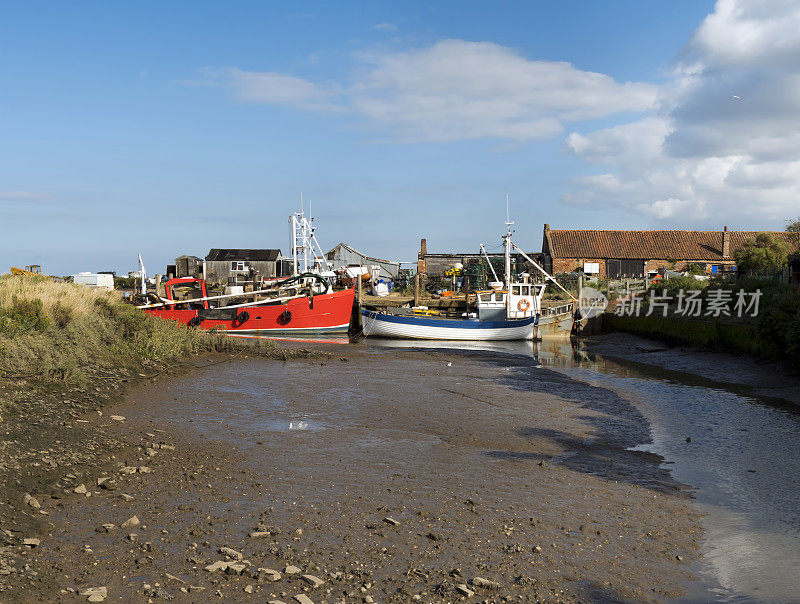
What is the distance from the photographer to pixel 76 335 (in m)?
13.3

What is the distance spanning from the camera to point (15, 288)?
49.4 feet

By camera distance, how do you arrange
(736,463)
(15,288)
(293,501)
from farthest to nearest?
(15,288) → (736,463) → (293,501)

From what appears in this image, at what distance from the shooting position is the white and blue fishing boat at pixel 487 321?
30922 mm

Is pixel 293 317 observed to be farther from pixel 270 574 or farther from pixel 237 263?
pixel 237 263

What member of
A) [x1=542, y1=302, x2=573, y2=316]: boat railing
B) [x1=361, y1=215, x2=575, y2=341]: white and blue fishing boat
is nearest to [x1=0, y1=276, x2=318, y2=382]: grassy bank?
[x1=361, y1=215, x2=575, y2=341]: white and blue fishing boat

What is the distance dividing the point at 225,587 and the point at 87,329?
35.0 feet

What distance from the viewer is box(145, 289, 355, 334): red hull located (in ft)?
98.1

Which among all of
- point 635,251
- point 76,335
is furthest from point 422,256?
point 76,335

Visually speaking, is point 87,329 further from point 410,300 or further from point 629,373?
point 410,300

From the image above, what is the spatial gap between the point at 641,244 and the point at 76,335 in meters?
52.2

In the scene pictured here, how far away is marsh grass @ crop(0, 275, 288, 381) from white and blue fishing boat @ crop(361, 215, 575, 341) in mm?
12779

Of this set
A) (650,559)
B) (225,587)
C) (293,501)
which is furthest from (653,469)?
(225,587)

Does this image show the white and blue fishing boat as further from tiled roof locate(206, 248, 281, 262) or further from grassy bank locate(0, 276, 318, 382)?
tiled roof locate(206, 248, 281, 262)

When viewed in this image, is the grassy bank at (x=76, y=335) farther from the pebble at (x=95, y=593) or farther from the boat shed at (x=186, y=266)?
the boat shed at (x=186, y=266)
